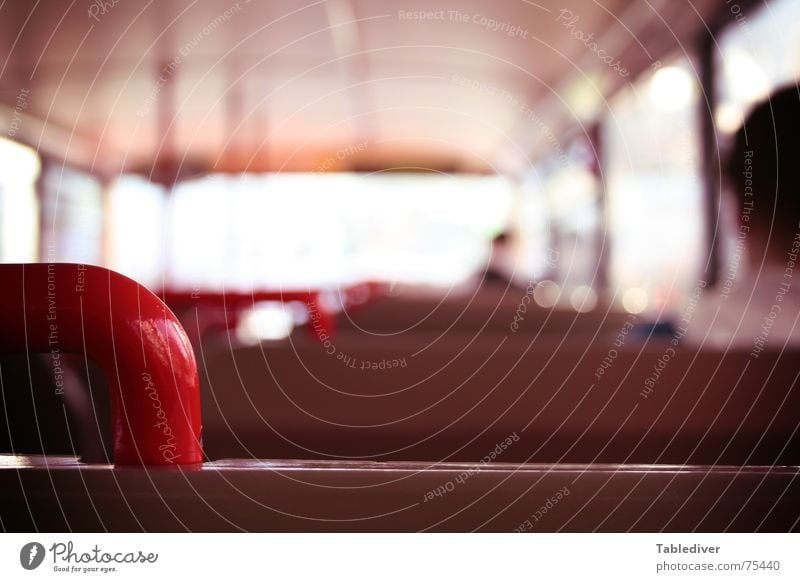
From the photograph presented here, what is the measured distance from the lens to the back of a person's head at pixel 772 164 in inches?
31.1

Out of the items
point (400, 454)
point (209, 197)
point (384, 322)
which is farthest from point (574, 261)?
point (400, 454)

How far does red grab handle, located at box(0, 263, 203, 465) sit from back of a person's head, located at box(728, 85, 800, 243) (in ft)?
2.24

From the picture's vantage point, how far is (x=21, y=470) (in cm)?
28

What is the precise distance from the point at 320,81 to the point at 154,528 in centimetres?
464

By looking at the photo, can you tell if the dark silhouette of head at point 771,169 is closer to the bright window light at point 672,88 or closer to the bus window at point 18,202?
the bright window light at point 672,88

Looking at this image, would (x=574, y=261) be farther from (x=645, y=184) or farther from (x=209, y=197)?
(x=209, y=197)

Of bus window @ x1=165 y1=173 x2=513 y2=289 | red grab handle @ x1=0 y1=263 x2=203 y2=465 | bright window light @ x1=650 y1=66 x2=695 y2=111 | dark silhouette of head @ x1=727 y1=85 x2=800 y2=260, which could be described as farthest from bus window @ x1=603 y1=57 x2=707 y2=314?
bus window @ x1=165 y1=173 x2=513 y2=289

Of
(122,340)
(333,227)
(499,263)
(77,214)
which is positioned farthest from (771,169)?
(77,214)

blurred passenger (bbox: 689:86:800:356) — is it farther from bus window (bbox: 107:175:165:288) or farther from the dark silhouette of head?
bus window (bbox: 107:175:165:288)
